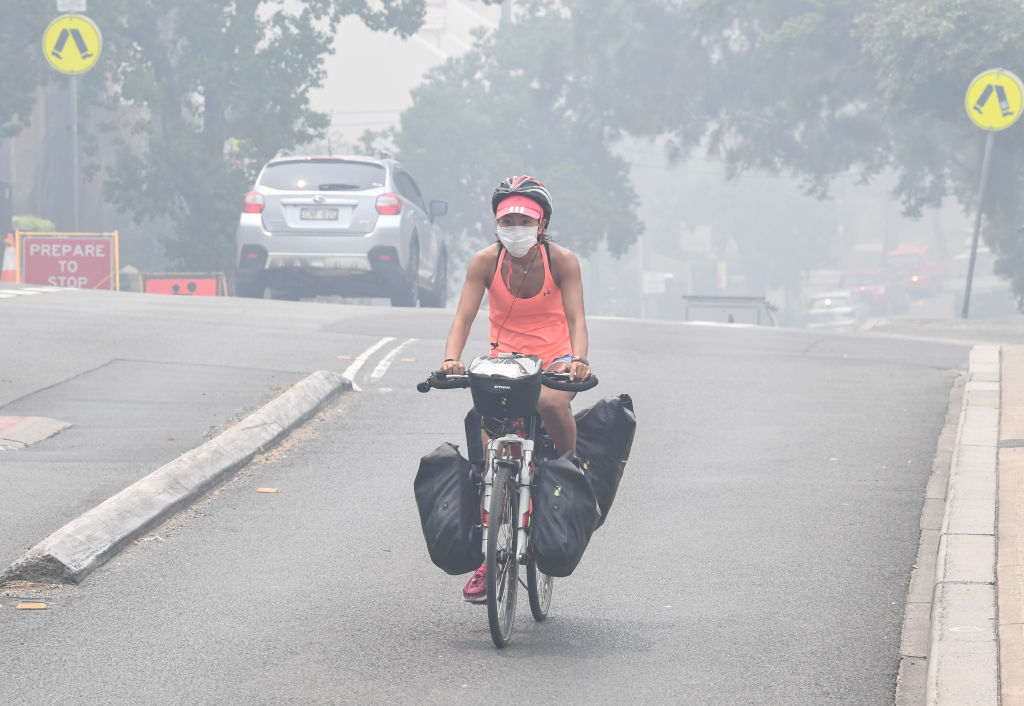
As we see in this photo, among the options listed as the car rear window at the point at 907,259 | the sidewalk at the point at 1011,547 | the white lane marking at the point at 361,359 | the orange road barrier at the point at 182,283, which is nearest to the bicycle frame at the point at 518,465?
the sidewalk at the point at 1011,547

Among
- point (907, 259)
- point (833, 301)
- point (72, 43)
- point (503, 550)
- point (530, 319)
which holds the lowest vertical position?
point (833, 301)

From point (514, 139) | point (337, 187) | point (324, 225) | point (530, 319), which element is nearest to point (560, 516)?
point (530, 319)

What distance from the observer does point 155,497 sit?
884 cm

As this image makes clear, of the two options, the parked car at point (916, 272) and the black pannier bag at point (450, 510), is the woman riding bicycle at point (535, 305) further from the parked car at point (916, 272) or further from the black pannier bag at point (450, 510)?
the parked car at point (916, 272)

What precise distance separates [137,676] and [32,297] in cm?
1465

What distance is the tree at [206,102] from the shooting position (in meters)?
33.8

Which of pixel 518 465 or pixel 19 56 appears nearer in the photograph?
pixel 518 465

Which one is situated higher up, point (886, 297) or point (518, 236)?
point (518, 236)

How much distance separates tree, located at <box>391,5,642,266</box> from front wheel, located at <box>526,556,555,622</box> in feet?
135

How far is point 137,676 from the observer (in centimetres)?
609

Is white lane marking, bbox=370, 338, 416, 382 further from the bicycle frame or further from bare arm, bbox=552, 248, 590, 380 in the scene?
the bicycle frame

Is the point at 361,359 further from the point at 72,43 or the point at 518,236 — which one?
the point at 72,43

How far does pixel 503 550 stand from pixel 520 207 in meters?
1.37

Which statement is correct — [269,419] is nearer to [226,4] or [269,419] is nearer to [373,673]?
[373,673]
